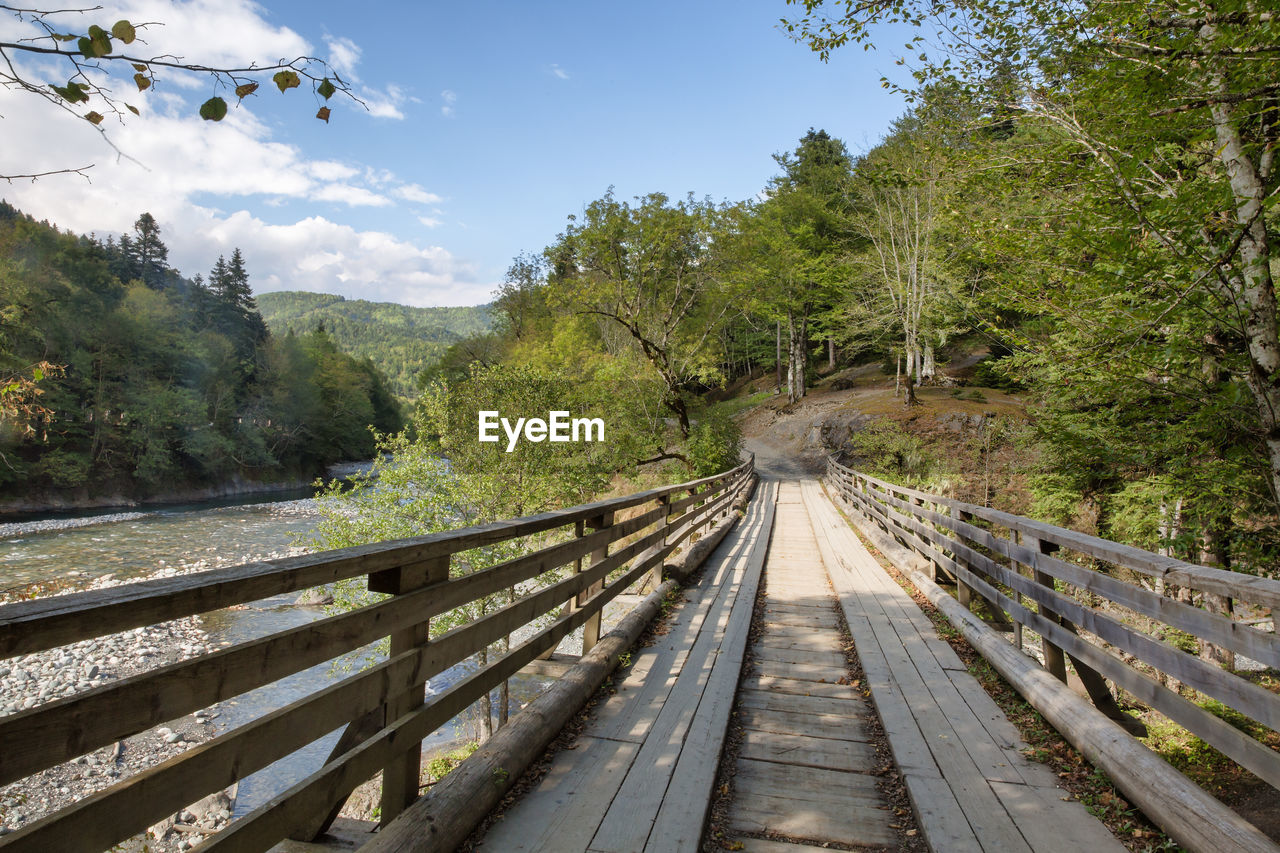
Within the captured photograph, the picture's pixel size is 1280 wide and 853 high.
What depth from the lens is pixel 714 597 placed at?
6.19m

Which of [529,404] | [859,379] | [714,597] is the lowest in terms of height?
[714,597]

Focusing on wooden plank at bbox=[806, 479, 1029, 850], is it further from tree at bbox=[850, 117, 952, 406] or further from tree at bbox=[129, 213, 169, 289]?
tree at bbox=[129, 213, 169, 289]

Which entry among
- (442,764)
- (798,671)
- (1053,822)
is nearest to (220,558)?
(442,764)

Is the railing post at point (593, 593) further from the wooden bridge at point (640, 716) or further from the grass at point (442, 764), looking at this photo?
the grass at point (442, 764)

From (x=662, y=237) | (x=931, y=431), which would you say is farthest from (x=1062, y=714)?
(x=931, y=431)

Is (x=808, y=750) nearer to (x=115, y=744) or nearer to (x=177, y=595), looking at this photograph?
(x=177, y=595)

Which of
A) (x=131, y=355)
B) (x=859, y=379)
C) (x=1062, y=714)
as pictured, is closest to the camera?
(x=1062, y=714)

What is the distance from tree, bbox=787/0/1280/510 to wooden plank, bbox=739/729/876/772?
4694mm

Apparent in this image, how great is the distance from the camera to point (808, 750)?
3.21 m

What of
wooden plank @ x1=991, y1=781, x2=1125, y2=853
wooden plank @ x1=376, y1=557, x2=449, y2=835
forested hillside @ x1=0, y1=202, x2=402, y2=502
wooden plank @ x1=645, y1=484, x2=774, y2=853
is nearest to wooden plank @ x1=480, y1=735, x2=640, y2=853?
wooden plank @ x1=645, y1=484, x2=774, y2=853

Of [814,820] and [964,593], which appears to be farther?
[964,593]

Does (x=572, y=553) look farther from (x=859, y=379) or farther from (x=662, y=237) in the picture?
(x=859, y=379)

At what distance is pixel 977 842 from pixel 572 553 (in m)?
2.23

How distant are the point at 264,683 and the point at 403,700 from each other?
28.0 inches
